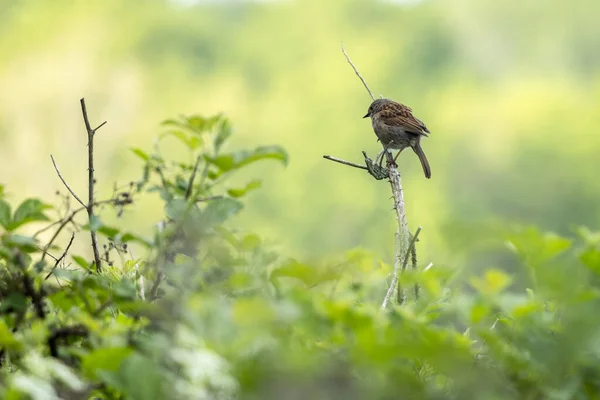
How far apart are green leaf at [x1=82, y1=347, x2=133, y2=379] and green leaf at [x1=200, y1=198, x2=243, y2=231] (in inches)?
14.3

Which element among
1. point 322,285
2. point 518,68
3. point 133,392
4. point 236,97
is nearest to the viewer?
point 133,392

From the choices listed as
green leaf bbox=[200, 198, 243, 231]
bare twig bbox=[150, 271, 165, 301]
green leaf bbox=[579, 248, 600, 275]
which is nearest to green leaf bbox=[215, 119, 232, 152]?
green leaf bbox=[200, 198, 243, 231]

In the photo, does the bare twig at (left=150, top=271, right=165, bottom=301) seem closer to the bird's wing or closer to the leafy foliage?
the leafy foliage

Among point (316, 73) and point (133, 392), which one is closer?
point (133, 392)

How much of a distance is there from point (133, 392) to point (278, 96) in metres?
111

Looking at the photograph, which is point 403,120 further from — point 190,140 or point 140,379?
point 140,379

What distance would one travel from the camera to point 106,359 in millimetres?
1270

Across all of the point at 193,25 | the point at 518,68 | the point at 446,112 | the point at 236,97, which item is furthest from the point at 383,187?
the point at 193,25

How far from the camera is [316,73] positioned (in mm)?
110688

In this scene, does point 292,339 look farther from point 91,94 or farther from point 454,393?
point 91,94

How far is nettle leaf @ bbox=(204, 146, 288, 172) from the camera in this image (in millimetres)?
1470

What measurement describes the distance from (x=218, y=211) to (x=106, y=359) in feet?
1.37

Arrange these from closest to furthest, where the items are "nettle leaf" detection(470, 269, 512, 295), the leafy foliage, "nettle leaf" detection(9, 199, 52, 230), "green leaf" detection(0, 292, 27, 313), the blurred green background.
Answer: the leafy foliage → "nettle leaf" detection(470, 269, 512, 295) → "green leaf" detection(0, 292, 27, 313) → "nettle leaf" detection(9, 199, 52, 230) → the blurred green background

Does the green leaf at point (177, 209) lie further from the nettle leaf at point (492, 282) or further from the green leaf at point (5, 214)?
the nettle leaf at point (492, 282)
